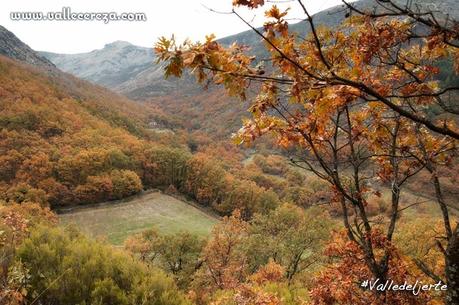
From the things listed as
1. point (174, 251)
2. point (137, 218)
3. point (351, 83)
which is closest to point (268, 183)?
point (137, 218)

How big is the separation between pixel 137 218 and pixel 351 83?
220 ft

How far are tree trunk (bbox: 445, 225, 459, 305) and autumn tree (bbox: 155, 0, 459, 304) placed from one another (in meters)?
0.01

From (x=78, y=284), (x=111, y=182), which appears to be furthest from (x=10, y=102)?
(x=78, y=284)

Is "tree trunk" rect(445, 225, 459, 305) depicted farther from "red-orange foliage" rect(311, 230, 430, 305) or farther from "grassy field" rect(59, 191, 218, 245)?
"grassy field" rect(59, 191, 218, 245)

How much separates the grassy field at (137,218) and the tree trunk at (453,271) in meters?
57.8

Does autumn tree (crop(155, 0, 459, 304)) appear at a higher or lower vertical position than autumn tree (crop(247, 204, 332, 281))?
higher

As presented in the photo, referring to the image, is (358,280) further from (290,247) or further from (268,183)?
(268,183)

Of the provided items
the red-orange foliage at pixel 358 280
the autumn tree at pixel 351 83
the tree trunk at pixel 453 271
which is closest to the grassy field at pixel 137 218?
the red-orange foliage at pixel 358 280

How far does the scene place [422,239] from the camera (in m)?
41.0

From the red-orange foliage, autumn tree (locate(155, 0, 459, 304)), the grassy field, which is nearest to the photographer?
autumn tree (locate(155, 0, 459, 304))

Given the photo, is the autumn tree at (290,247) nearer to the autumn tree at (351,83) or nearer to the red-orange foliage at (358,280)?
the red-orange foliage at (358,280)

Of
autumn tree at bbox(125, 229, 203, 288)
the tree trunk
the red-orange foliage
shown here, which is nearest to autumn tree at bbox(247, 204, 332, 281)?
autumn tree at bbox(125, 229, 203, 288)

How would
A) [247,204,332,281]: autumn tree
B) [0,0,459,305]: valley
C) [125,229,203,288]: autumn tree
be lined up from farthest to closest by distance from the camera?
[125,229,203,288]: autumn tree → [247,204,332,281]: autumn tree → [0,0,459,305]: valley

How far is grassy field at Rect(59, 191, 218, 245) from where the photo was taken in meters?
61.8
